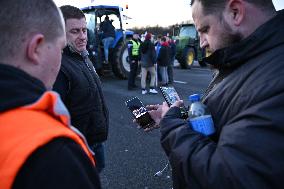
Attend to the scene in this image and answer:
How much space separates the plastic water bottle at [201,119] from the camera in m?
1.50

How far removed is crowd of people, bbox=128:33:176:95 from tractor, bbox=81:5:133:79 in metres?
1.19

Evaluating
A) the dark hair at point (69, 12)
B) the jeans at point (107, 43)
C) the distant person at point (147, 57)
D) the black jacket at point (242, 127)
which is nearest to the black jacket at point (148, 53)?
the distant person at point (147, 57)

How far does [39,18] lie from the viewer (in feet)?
3.75

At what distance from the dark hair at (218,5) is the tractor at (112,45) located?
10621 mm

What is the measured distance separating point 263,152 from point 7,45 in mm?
908

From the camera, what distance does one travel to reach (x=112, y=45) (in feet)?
40.5

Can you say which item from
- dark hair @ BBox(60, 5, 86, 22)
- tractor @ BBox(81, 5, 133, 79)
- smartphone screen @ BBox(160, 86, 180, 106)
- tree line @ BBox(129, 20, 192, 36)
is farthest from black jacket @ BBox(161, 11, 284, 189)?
tree line @ BBox(129, 20, 192, 36)

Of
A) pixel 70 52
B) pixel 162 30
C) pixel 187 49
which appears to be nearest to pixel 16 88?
pixel 70 52

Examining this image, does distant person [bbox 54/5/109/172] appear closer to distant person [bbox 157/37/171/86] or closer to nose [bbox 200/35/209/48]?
nose [bbox 200/35/209/48]

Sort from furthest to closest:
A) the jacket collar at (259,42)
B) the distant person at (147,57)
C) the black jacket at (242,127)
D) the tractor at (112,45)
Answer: the tractor at (112,45)
the distant person at (147,57)
the jacket collar at (259,42)
the black jacket at (242,127)

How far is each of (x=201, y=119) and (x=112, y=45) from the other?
436 inches

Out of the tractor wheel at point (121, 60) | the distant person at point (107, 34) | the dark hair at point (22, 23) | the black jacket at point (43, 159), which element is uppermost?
the dark hair at point (22, 23)

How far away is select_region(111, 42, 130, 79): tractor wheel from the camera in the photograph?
40.2ft

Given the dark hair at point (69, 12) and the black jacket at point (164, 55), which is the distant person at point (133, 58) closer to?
the black jacket at point (164, 55)
